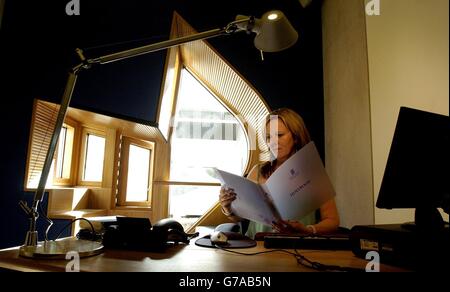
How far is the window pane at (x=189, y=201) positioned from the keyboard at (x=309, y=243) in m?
2.25

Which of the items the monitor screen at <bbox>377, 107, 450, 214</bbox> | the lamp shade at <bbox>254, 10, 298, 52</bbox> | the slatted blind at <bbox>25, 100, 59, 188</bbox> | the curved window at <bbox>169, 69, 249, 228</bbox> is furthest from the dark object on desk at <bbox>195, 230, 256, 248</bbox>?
the curved window at <bbox>169, 69, 249, 228</bbox>

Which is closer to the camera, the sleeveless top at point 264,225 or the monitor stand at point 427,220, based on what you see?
the monitor stand at point 427,220

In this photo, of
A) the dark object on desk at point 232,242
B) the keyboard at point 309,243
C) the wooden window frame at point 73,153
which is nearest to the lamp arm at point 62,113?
the dark object on desk at point 232,242

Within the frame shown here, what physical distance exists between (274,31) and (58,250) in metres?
1.02

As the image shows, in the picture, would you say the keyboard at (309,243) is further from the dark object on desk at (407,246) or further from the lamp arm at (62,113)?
the lamp arm at (62,113)

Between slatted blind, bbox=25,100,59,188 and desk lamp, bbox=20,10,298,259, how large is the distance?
94 cm

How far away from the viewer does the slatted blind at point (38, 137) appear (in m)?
1.62

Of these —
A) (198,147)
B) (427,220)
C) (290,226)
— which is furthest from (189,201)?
(427,220)

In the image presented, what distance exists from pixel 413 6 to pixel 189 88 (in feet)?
7.76

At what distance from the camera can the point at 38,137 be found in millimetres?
1686

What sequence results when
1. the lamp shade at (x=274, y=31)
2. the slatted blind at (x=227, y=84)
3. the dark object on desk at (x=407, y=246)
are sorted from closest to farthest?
the dark object on desk at (x=407, y=246), the lamp shade at (x=274, y=31), the slatted blind at (x=227, y=84)

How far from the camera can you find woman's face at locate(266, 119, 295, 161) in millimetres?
1491

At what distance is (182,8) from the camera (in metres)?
2.57

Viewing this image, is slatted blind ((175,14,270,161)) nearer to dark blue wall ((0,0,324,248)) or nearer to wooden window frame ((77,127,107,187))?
dark blue wall ((0,0,324,248))
